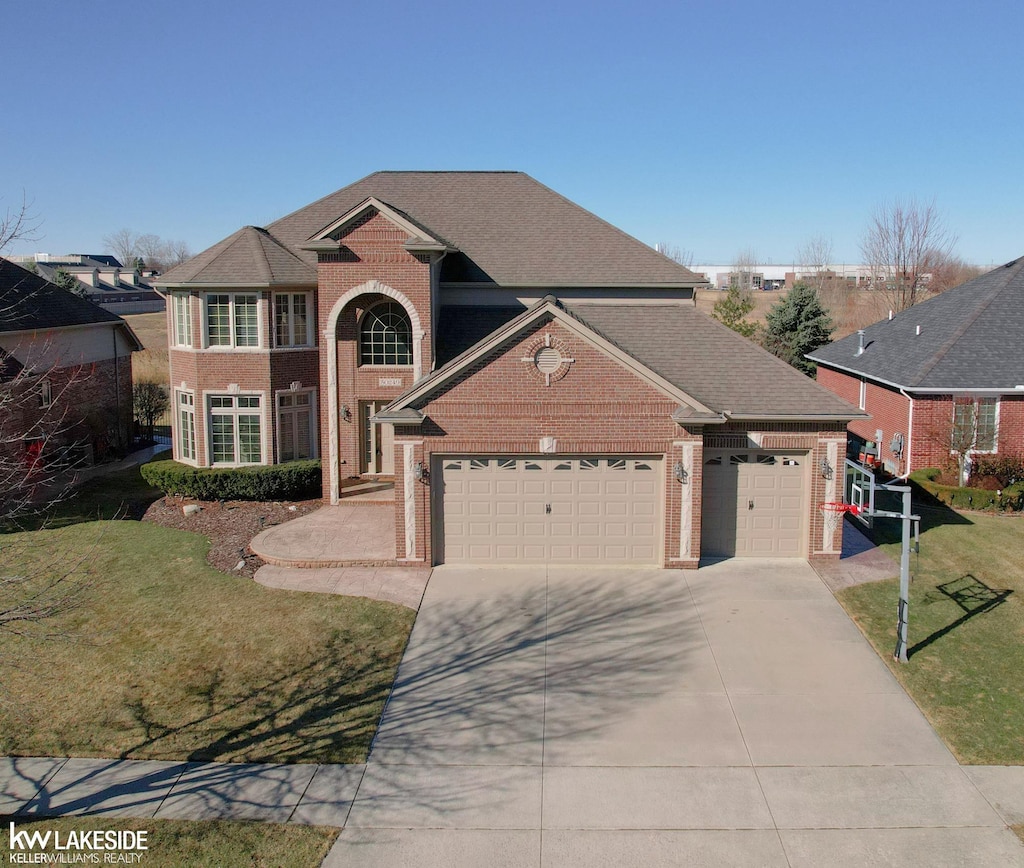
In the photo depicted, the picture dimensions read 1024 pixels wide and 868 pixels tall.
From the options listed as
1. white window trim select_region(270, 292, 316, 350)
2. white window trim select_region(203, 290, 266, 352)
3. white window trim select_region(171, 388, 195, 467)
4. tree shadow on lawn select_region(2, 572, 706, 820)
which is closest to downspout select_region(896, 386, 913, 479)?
tree shadow on lawn select_region(2, 572, 706, 820)

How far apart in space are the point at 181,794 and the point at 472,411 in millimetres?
8777

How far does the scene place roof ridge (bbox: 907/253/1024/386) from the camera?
942 inches

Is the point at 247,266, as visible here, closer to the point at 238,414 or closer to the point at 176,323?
the point at 176,323

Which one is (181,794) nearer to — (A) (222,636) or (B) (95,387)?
(A) (222,636)

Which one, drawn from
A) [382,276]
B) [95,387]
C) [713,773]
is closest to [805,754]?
[713,773]

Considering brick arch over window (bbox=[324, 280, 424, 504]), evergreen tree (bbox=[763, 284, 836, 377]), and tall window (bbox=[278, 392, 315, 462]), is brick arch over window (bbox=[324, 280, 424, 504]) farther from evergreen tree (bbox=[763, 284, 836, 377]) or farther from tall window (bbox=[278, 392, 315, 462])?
evergreen tree (bbox=[763, 284, 836, 377])

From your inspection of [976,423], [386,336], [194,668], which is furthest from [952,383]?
[194,668]

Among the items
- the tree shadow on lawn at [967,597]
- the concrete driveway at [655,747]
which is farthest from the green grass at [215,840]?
the tree shadow on lawn at [967,597]

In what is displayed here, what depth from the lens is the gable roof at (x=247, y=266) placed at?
22141 mm

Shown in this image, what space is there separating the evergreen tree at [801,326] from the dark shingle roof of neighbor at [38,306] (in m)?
29.7

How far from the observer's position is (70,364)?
26797 mm

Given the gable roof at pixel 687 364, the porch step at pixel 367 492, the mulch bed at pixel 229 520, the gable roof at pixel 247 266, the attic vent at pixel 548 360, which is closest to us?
the gable roof at pixel 687 364

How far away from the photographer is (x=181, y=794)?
974cm

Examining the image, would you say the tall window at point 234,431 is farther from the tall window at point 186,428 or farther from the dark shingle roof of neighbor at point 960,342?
the dark shingle roof of neighbor at point 960,342
